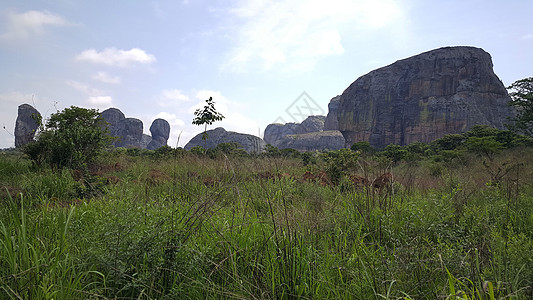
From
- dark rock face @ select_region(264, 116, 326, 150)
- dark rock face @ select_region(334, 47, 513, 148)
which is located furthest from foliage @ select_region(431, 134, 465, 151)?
dark rock face @ select_region(264, 116, 326, 150)

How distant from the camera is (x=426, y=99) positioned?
272 feet

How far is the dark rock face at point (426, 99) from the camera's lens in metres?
74.1

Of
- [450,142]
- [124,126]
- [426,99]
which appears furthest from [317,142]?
[124,126]

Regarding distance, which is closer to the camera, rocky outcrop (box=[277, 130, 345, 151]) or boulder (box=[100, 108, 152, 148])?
rocky outcrop (box=[277, 130, 345, 151])

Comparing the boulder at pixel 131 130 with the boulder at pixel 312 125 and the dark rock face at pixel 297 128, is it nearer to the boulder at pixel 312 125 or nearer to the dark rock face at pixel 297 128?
the dark rock face at pixel 297 128

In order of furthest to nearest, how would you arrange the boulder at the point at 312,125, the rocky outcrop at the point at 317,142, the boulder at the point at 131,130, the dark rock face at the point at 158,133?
the boulder at the point at 312,125 < the dark rock face at the point at 158,133 < the boulder at the point at 131,130 < the rocky outcrop at the point at 317,142

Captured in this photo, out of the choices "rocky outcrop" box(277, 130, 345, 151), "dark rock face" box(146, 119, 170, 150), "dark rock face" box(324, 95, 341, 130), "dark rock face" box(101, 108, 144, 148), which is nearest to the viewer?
"rocky outcrop" box(277, 130, 345, 151)

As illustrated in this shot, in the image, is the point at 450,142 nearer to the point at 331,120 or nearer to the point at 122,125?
the point at 331,120

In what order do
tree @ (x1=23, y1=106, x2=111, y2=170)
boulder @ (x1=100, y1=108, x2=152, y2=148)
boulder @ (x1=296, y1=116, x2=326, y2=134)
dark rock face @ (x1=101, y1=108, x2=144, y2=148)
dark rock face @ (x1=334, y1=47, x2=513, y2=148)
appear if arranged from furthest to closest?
boulder @ (x1=296, y1=116, x2=326, y2=134)
dark rock face @ (x1=101, y1=108, x2=144, y2=148)
boulder @ (x1=100, y1=108, x2=152, y2=148)
dark rock face @ (x1=334, y1=47, x2=513, y2=148)
tree @ (x1=23, y1=106, x2=111, y2=170)

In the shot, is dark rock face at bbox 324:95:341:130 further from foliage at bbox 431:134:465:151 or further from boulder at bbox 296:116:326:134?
foliage at bbox 431:134:465:151

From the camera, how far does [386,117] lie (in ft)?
302

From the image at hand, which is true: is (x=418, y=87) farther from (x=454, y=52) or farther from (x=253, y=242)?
(x=253, y=242)

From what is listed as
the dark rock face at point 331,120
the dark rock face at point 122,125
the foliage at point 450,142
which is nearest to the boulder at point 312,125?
the dark rock face at point 331,120

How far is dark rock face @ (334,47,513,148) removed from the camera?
74.1 m
